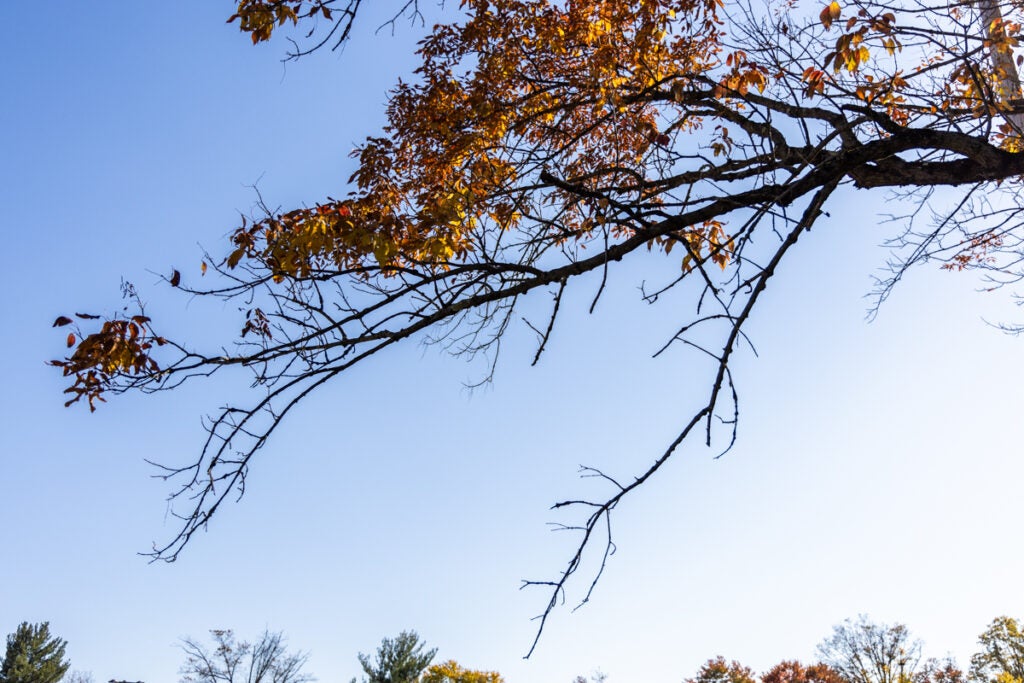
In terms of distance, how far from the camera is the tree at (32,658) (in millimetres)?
30984

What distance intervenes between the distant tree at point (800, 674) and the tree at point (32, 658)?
116 feet

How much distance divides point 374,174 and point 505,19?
6.17 feet

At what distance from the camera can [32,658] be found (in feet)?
104

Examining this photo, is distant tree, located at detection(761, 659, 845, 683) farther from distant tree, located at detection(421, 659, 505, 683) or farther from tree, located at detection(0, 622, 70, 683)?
tree, located at detection(0, 622, 70, 683)

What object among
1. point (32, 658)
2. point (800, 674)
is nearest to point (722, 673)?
point (800, 674)

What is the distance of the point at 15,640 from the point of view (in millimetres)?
31625

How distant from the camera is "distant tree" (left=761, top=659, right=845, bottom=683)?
107 feet

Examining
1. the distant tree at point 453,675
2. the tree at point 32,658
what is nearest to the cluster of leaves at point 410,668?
the distant tree at point 453,675

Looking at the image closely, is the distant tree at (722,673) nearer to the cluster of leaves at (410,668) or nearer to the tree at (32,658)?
the cluster of leaves at (410,668)

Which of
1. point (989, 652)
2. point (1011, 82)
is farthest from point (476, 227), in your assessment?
point (989, 652)

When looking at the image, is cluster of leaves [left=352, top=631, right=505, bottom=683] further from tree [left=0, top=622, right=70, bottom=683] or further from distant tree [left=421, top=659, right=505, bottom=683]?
tree [left=0, top=622, right=70, bottom=683]

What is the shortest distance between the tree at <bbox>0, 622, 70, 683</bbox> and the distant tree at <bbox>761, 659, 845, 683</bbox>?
1394 inches

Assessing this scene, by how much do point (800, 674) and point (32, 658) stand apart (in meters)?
38.3

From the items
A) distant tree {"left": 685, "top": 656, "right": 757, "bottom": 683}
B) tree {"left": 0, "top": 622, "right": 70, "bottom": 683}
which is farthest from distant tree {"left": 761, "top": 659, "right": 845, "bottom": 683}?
tree {"left": 0, "top": 622, "right": 70, "bottom": 683}
